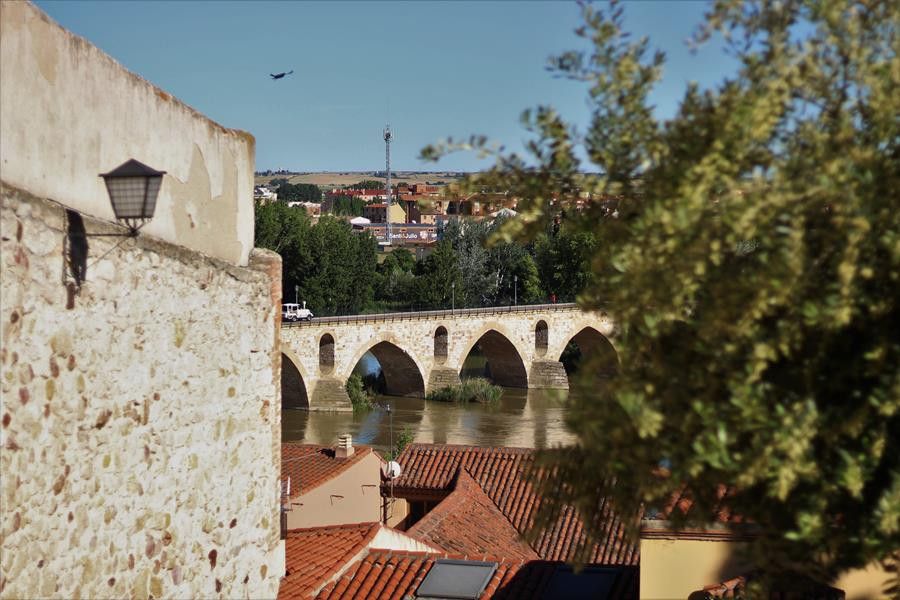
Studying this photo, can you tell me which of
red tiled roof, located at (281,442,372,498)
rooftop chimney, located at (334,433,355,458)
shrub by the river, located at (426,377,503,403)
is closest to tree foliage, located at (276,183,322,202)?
shrub by the river, located at (426,377,503,403)

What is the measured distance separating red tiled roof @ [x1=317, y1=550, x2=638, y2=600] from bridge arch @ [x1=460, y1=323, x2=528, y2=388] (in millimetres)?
34911

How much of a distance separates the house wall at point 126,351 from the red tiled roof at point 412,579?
284 cm

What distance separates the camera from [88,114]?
3.58m

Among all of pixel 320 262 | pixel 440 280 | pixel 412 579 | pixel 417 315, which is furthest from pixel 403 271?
pixel 412 579

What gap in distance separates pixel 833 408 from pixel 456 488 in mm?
10385

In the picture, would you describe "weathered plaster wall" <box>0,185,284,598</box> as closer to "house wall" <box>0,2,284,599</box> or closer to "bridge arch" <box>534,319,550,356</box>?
"house wall" <box>0,2,284,599</box>

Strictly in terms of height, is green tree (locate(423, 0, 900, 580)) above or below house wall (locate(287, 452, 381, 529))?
above

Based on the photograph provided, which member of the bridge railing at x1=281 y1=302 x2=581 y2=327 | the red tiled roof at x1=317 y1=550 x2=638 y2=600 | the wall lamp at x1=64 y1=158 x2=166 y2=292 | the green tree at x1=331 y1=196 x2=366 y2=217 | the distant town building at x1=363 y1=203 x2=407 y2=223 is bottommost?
the red tiled roof at x1=317 y1=550 x2=638 y2=600

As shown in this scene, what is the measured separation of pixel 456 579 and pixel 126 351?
4.58m

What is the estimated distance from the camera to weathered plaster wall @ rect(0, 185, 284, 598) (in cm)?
315

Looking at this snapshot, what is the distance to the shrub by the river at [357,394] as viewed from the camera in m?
37.3

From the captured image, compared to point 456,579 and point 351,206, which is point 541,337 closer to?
point 456,579

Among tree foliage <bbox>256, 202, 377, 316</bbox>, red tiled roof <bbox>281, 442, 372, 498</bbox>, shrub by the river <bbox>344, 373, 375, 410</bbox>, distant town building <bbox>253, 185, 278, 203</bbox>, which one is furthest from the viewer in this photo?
distant town building <bbox>253, 185, 278, 203</bbox>

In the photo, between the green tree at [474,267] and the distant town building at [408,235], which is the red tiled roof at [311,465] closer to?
the green tree at [474,267]
